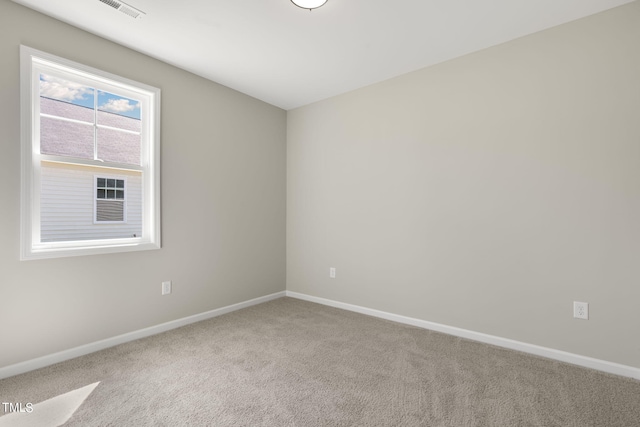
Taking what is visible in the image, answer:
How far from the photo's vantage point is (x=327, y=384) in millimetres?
2068

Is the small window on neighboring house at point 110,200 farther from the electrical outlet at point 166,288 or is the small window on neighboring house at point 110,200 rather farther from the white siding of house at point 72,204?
the electrical outlet at point 166,288

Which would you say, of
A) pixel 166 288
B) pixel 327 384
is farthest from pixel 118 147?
pixel 327 384

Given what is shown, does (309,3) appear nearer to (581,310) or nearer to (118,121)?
(118,121)

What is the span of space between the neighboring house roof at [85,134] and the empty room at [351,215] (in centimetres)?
2

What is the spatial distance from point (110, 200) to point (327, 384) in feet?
7.72

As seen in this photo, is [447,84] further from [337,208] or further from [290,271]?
[290,271]

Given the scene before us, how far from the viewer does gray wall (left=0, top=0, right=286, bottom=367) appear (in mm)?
2172

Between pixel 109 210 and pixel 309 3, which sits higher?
pixel 309 3

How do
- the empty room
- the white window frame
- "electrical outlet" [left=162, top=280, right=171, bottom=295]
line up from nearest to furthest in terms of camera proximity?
1. the empty room
2. the white window frame
3. "electrical outlet" [left=162, top=280, right=171, bottom=295]

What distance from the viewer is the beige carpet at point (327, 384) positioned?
68.3 inches

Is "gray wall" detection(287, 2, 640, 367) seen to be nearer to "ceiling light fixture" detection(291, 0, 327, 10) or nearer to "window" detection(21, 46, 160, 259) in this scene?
"ceiling light fixture" detection(291, 0, 327, 10)

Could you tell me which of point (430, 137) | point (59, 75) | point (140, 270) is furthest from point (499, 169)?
point (59, 75)

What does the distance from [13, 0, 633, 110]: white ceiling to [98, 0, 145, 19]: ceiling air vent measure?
5cm

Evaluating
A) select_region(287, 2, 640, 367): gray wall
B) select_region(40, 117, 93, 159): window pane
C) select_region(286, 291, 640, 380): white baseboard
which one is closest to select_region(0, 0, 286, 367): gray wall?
select_region(40, 117, 93, 159): window pane
